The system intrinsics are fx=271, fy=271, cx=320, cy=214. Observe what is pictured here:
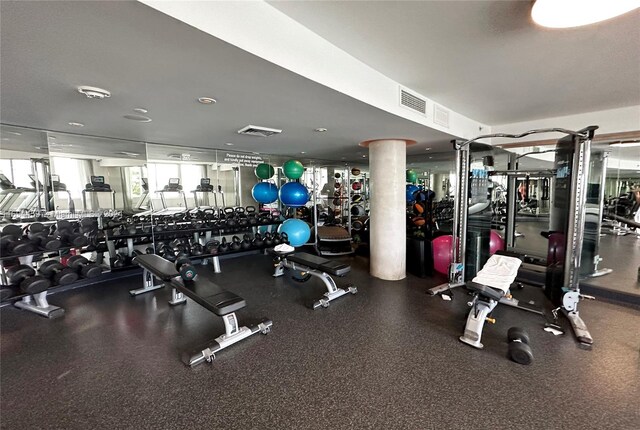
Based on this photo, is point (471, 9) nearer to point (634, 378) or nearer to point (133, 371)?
point (634, 378)

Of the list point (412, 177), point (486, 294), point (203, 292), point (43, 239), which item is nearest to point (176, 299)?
point (203, 292)

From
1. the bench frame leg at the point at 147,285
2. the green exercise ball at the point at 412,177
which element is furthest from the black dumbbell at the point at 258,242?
the green exercise ball at the point at 412,177

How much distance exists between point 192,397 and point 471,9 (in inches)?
114

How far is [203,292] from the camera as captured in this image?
2453 mm

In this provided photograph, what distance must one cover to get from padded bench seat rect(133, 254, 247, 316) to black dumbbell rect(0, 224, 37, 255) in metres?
1.07

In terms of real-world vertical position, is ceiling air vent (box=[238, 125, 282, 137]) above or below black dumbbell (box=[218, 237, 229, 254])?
above

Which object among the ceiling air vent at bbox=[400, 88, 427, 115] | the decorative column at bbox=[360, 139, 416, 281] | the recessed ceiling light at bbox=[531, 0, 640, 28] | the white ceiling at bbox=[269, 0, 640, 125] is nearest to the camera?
the recessed ceiling light at bbox=[531, 0, 640, 28]

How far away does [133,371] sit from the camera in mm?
2051

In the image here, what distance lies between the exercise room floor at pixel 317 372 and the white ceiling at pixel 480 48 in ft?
7.59

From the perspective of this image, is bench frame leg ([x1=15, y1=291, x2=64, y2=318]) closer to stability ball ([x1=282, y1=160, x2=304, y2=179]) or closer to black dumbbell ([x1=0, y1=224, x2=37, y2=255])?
black dumbbell ([x1=0, y1=224, x2=37, y2=255])

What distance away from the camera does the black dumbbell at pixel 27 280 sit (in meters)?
2.75

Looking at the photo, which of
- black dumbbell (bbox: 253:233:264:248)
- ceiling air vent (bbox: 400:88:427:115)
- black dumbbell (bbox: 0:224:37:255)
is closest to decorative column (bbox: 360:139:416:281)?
ceiling air vent (bbox: 400:88:427:115)

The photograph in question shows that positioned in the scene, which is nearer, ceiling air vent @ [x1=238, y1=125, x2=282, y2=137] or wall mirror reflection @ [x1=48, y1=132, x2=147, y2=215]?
ceiling air vent @ [x1=238, y1=125, x2=282, y2=137]

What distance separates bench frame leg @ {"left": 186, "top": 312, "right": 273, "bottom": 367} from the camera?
84.1 inches
